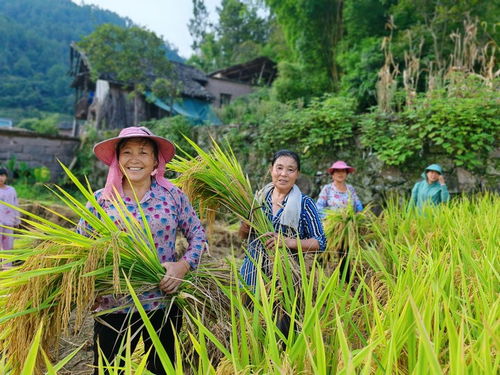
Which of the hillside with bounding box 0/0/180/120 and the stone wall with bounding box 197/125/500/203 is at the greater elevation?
the hillside with bounding box 0/0/180/120

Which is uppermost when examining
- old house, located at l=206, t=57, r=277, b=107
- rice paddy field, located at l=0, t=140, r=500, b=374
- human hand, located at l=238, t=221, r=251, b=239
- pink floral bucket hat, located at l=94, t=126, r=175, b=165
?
old house, located at l=206, t=57, r=277, b=107

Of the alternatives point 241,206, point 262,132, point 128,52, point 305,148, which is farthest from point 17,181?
point 241,206

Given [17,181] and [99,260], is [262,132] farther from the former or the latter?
[17,181]

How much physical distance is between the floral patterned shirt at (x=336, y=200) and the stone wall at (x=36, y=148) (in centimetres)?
896

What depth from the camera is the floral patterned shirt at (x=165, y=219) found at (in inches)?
60.7

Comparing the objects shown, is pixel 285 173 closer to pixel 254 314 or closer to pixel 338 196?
pixel 254 314

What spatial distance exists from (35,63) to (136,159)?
47923 millimetres

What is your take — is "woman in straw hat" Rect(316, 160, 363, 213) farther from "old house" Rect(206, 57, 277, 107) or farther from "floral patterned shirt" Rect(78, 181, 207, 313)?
"old house" Rect(206, 57, 277, 107)

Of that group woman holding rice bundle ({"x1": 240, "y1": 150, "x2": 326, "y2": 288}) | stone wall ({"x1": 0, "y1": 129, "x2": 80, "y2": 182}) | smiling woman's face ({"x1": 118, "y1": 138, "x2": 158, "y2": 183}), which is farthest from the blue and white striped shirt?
stone wall ({"x1": 0, "y1": 129, "x2": 80, "y2": 182})

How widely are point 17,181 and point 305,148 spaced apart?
8.38 metres

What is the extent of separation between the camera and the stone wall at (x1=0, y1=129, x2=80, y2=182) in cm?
1041

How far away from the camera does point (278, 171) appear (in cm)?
202

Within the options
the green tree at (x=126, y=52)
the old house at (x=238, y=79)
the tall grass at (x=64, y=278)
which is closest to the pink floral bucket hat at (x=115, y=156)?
the tall grass at (x=64, y=278)

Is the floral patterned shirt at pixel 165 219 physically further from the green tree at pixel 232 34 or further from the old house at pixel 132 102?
the green tree at pixel 232 34
